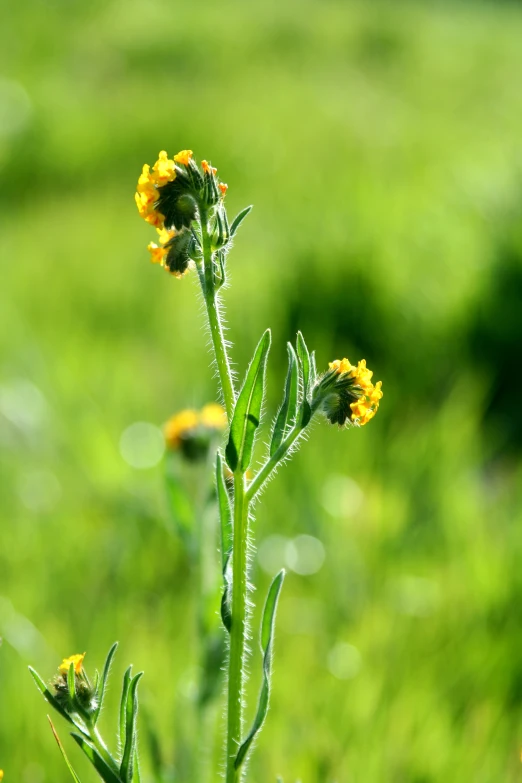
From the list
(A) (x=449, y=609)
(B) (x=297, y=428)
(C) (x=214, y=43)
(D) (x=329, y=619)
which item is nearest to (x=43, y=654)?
(D) (x=329, y=619)

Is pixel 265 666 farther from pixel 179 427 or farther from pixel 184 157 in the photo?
pixel 179 427

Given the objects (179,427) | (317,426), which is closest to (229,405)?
(179,427)

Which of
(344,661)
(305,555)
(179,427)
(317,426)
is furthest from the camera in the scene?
(317,426)

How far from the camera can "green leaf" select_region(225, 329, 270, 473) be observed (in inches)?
23.8

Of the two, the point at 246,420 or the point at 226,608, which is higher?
the point at 246,420

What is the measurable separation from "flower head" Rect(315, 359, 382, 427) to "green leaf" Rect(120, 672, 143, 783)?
22cm

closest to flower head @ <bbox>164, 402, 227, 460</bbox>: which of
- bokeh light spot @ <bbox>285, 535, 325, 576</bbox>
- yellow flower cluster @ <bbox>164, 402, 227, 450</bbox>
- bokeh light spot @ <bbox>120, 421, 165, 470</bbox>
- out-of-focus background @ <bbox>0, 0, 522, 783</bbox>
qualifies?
yellow flower cluster @ <bbox>164, 402, 227, 450</bbox>

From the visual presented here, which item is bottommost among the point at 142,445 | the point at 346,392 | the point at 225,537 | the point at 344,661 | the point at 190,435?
the point at 225,537

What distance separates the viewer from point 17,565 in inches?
60.7

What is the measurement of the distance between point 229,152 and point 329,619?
2.90 m

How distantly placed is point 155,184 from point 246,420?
0.17m

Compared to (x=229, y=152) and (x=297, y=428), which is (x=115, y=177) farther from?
(x=297, y=428)

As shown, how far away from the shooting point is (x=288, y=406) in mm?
635

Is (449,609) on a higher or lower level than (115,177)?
lower
